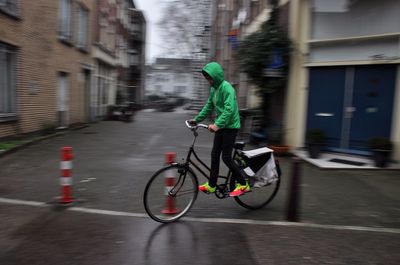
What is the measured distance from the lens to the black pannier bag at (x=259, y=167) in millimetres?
5500

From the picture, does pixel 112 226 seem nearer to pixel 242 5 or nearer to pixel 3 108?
pixel 3 108

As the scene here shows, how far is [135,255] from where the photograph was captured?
4.07m

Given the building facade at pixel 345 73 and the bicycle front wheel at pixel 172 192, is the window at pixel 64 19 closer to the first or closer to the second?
the building facade at pixel 345 73

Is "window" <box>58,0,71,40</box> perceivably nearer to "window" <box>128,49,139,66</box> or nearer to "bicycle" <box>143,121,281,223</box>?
"bicycle" <box>143,121,281,223</box>

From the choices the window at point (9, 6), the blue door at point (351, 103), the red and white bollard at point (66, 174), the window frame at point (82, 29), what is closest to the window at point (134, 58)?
the window frame at point (82, 29)

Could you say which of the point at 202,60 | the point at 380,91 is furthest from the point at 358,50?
the point at 202,60

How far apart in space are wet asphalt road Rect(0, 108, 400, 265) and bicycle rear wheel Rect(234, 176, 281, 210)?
0.45 ft

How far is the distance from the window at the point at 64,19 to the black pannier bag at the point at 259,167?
12.0 metres

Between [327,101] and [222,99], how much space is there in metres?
5.93

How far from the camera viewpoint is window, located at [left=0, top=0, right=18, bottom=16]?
1059 cm

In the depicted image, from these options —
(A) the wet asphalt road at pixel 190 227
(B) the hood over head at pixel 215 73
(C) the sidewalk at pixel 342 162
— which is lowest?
(A) the wet asphalt road at pixel 190 227

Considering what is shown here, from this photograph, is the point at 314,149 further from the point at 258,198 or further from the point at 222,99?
the point at 222,99

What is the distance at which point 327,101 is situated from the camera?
1035 centimetres

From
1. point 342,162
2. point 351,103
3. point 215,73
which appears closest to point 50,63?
point 351,103
